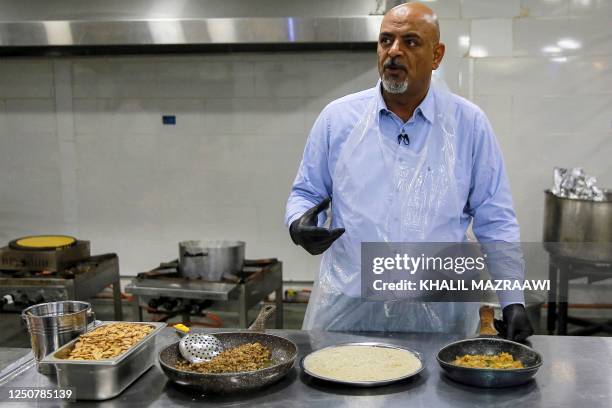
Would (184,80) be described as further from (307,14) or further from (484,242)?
(484,242)

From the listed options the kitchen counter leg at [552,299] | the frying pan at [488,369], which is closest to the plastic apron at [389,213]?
the frying pan at [488,369]

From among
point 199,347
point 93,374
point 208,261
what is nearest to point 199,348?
point 199,347

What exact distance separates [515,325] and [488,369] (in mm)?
389

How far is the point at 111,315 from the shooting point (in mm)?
4113

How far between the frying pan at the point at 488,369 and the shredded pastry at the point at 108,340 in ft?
2.32

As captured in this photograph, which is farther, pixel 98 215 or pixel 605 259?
pixel 98 215

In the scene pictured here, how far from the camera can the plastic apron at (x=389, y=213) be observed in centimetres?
185

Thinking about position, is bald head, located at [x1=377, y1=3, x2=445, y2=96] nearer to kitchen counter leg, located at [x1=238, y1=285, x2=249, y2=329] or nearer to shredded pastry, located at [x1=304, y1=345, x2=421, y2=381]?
shredded pastry, located at [x1=304, y1=345, x2=421, y2=381]

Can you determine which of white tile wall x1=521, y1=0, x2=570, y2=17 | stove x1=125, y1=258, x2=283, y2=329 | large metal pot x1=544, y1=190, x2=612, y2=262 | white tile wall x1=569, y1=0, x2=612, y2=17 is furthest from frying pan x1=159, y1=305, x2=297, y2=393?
white tile wall x1=569, y1=0, x2=612, y2=17

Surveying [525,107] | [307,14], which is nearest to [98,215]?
[307,14]

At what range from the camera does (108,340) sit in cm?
142

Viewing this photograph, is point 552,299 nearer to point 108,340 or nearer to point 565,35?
point 565,35

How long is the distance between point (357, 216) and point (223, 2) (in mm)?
2457

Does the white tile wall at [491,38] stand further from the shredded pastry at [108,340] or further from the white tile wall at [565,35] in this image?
the shredded pastry at [108,340]
